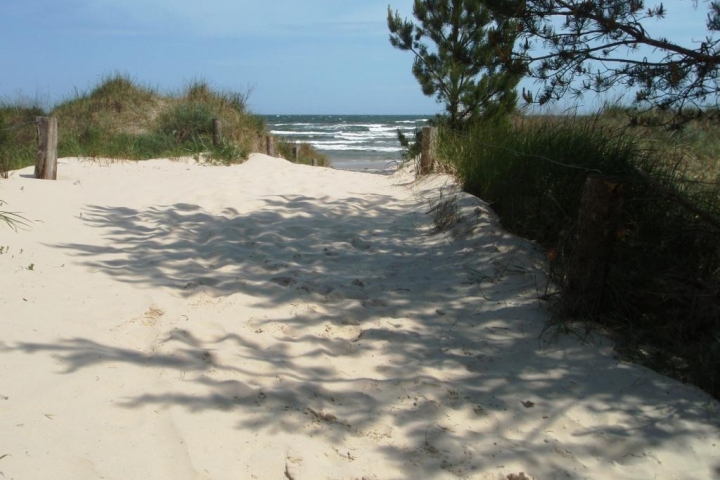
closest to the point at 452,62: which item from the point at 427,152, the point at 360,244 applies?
the point at 427,152

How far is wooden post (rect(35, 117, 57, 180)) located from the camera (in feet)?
24.8

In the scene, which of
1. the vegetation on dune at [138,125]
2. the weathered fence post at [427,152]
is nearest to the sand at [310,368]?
the weathered fence post at [427,152]

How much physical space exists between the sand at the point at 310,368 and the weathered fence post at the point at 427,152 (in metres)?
3.31

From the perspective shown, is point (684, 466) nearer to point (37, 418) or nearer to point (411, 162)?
point (37, 418)

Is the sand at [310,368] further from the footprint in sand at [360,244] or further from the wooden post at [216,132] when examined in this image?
the wooden post at [216,132]

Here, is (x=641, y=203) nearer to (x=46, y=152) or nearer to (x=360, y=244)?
(x=360, y=244)

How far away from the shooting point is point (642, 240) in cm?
381

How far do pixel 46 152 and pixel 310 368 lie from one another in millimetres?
6020

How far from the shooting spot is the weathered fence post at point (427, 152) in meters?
8.94

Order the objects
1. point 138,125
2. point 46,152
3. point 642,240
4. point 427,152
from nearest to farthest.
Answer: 1. point 642,240
2. point 46,152
3. point 427,152
4. point 138,125

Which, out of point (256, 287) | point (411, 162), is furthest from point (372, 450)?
point (411, 162)

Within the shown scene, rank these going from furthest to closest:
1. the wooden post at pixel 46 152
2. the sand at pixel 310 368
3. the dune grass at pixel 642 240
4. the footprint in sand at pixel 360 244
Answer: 1. the wooden post at pixel 46 152
2. the footprint in sand at pixel 360 244
3. the dune grass at pixel 642 240
4. the sand at pixel 310 368

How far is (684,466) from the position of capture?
2.57 metres

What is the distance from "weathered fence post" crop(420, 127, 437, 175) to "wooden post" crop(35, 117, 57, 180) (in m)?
5.07
